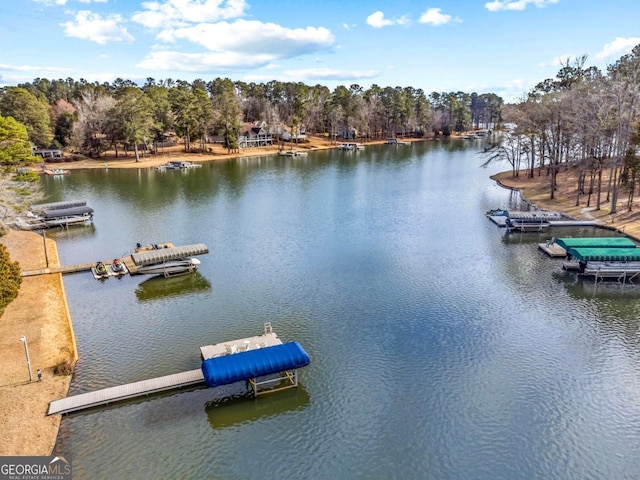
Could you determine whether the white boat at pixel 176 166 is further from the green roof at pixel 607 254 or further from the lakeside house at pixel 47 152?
the green roof at pixel 607 254

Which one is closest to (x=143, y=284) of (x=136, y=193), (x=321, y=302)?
(x=321, y=302)

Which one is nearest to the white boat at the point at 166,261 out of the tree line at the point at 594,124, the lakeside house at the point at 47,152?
the tree line at the point at 594,124

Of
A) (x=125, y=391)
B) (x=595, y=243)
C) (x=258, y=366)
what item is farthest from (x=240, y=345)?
(x=595, y=243)

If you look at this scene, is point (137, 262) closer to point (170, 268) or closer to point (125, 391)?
point (170, 268)

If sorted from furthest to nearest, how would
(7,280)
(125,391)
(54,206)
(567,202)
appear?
1. (567,202)
2. (54,206)
3. (7,280)
4. (125,391)

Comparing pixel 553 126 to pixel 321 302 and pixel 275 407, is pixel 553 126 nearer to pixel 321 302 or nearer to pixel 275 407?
pixel 321 302

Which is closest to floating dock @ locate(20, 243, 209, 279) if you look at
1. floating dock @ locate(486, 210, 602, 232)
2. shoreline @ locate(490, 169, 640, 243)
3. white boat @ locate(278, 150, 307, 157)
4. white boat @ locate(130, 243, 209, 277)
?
white boat @ locate(130, 243, 209, 277)
